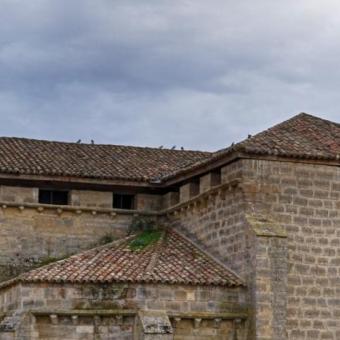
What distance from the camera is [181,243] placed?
34.2 meters

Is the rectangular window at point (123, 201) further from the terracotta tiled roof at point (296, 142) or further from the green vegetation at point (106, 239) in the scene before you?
the terracotta tiled roof at point (296, 142)

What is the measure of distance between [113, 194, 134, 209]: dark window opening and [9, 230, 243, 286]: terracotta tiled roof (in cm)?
261

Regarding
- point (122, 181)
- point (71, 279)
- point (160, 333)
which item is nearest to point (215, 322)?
point (160, 333)

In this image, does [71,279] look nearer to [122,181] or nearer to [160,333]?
[160,333]

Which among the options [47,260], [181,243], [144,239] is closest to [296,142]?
[181,243]

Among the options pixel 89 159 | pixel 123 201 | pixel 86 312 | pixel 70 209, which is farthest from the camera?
pixel 89 159

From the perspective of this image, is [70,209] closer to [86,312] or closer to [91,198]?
[91,198]

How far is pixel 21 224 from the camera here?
116 feet

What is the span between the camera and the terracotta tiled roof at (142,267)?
3058 cm

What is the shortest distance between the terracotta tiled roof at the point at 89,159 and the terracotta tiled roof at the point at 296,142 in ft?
5.80

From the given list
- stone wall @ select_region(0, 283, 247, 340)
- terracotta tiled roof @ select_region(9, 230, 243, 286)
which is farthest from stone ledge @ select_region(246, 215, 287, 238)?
stone wall @ select_region(0, 283, 247, 340)

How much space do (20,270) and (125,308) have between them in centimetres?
595

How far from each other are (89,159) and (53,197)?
2017 mm

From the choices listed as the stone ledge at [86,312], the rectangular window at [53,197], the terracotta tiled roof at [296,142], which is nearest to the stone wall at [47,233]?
the rectangular window at [53,197]
